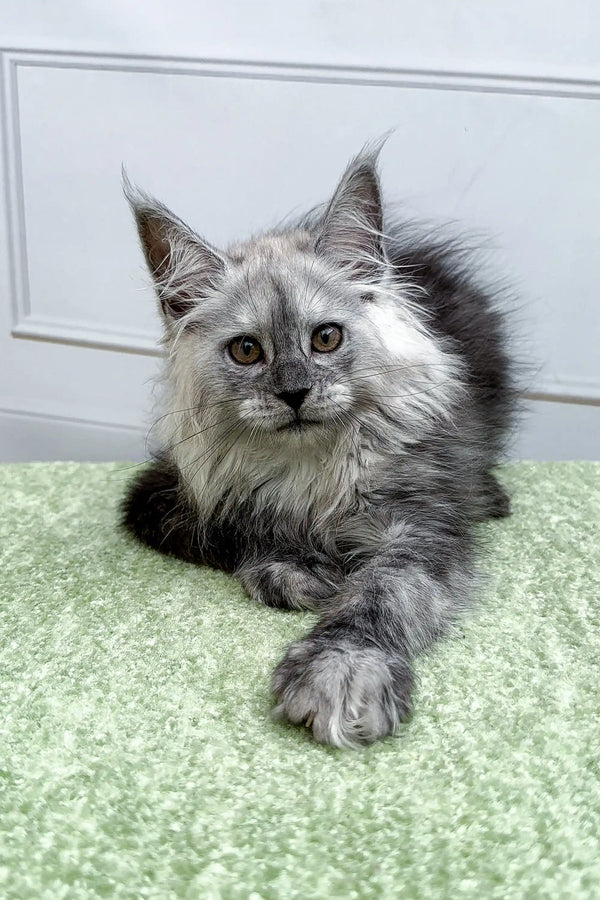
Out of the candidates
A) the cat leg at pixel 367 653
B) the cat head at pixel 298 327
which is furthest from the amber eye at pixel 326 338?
the cat leg at pixel 367 653

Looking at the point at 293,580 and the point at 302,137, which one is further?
the point at 302,137

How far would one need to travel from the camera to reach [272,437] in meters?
1.80

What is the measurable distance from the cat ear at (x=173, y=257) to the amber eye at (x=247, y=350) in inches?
6.9

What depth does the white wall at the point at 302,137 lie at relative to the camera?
2686mm

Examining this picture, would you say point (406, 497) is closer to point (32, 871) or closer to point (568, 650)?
point (568, 650)

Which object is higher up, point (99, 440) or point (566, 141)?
point (566, 141)

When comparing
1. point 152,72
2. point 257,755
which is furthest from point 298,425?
point 152,72

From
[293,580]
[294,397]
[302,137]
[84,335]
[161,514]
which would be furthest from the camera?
[84,335]

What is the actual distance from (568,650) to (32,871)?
986 millimetres

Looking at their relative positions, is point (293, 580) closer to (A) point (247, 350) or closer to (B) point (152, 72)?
(A) point (247, 350)

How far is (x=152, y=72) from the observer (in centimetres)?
287

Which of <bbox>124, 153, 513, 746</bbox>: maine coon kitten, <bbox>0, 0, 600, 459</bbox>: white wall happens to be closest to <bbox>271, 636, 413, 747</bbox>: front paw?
<bbox>124, 153, 513, 746</bbox>: maine coon kitten

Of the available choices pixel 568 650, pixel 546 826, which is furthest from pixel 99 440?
pixel 546 826

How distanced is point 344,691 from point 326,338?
0.72m
